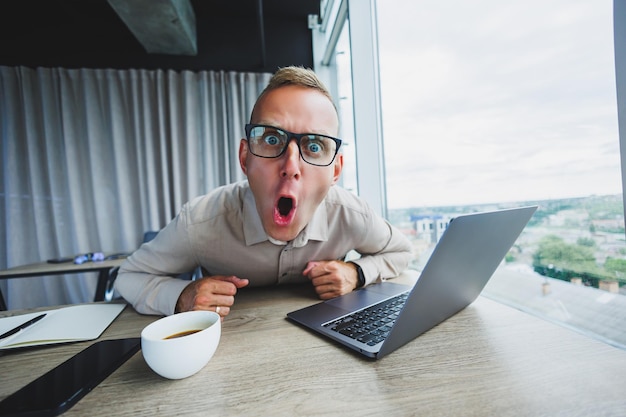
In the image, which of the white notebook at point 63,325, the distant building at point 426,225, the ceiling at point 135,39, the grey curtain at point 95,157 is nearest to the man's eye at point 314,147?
the white notebook at point 63,325

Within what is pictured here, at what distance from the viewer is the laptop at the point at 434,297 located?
39 cm

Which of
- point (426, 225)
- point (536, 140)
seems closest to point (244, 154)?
point (536, 140)

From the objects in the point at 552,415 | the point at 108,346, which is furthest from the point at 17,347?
the point at 552,415

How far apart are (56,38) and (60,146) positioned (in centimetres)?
102

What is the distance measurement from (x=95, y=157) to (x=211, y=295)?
116 inches

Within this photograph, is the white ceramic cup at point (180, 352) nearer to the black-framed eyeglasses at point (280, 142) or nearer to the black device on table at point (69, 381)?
the black device on table at point (69, 381)

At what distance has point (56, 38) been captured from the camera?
2.67 meters

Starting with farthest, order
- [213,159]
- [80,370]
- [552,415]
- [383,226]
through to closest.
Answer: [213,159]
[383,226]
[80,370]
[552,415]

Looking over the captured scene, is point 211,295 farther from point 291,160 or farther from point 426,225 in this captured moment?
point 426,225

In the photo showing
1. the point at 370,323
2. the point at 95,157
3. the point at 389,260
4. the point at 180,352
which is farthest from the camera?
the point at 95,157

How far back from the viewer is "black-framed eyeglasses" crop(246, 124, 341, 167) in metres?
0.63

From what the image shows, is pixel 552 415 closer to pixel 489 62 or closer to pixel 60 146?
pixel 489 62

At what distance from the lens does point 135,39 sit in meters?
2.76

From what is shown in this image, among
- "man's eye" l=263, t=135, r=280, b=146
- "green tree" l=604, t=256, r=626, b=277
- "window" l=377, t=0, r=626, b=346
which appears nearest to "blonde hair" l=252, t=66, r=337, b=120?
"man's eye" l=263, t=135, r=280, b=146
